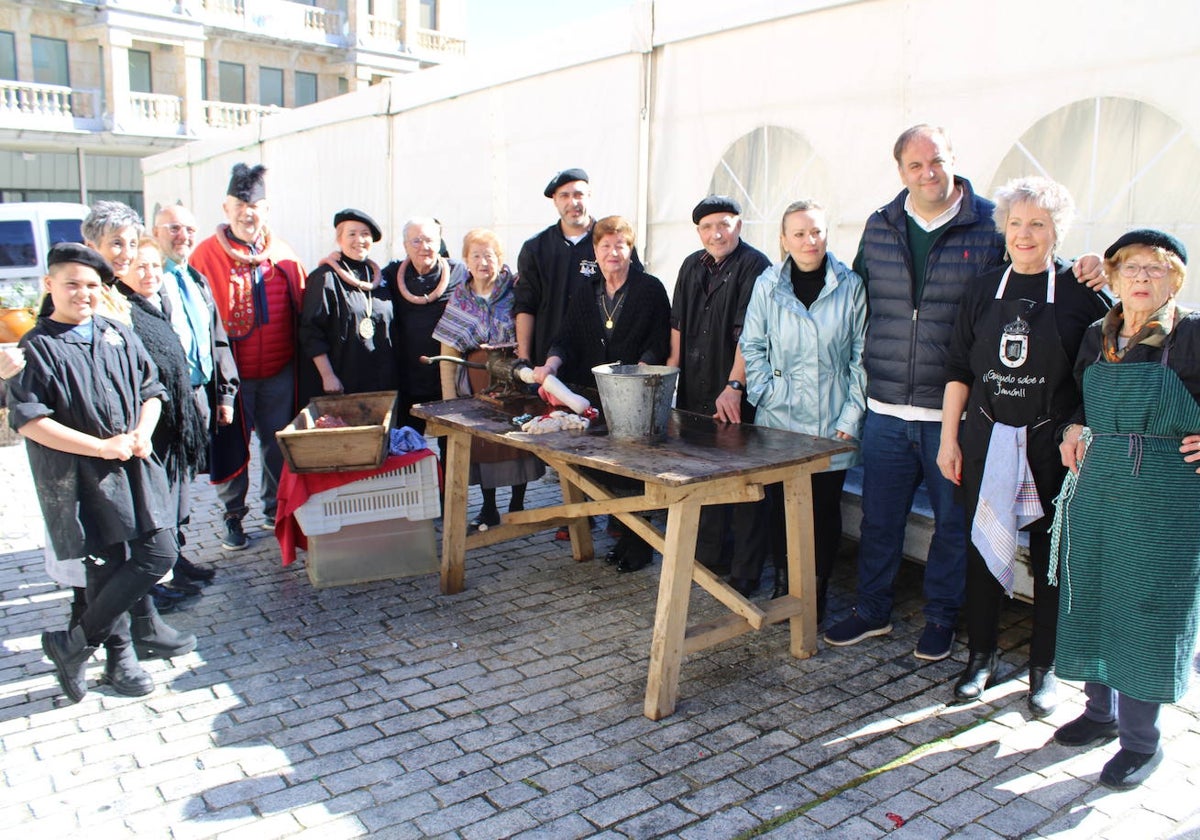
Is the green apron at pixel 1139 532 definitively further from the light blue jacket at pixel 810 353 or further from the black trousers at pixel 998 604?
the light blue jacket at pixel 810 353

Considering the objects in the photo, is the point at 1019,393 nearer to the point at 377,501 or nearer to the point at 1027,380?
the point at 1027,380

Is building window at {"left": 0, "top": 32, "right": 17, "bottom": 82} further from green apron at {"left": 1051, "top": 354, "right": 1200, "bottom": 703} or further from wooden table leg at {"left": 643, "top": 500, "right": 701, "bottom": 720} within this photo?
green apron at {"left": 1051, "top": 354, "right": 1200, "bottom": 703}

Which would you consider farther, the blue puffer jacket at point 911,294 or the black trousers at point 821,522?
the black trousers at point 821,522

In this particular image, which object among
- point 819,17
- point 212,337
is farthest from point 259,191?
point 819,17

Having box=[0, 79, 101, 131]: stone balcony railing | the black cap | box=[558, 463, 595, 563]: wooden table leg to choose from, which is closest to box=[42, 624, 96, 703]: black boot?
box=[558, 463, 595, 563]: wooden table leg

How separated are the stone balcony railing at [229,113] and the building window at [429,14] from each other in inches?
282

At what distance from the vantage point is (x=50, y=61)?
2662cm

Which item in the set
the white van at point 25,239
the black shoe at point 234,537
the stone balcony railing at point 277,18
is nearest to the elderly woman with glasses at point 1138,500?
the black shoe at point 234,537

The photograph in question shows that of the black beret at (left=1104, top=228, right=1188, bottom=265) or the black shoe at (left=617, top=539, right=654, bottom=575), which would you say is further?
the black shoe at (left=617, top=539, right=654, bottom=575)

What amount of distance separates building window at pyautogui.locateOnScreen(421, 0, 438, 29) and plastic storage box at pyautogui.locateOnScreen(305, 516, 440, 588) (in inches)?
1287

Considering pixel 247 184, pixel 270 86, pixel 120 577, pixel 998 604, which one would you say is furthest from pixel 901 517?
pixel 270 86

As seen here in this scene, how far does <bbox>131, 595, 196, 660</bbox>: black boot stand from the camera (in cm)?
388

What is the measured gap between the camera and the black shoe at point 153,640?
3881 millimetres

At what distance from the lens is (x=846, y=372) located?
12.9ft
